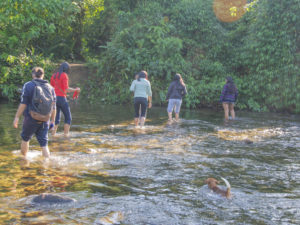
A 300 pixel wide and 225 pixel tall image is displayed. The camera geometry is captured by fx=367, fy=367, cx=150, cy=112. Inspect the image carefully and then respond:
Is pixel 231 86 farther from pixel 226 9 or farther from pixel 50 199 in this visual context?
pixel 50 199

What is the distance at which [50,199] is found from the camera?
193 inches

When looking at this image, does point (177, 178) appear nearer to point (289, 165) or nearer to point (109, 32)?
point (289, 165)

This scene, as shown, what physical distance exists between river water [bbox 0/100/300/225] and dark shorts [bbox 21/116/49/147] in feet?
1.62

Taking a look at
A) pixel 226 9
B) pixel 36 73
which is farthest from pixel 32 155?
pixel 226 9

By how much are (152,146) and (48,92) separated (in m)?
3.25

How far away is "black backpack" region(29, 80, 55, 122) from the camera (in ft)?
21.7

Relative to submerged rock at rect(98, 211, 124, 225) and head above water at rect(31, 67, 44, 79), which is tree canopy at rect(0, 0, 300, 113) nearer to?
head above water at rect(31, 67, 44, 79)

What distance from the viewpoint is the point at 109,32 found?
28688 millimetres

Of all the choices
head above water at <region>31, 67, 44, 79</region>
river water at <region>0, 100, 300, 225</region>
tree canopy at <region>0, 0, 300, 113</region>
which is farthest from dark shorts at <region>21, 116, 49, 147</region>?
tree canopy at <region>0, 0, 300, 113</region>

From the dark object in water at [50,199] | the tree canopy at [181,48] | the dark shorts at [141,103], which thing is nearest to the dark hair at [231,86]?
the tree canopy at [181,48]

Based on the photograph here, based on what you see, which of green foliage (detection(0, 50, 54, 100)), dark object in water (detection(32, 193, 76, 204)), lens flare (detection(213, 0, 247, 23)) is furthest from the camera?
lens flare (detection(213, 0, 247, 23))

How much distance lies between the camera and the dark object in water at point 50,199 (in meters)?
4.88

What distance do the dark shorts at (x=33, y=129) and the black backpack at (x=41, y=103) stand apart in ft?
0.56

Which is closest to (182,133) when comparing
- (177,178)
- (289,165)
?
(289,165)
